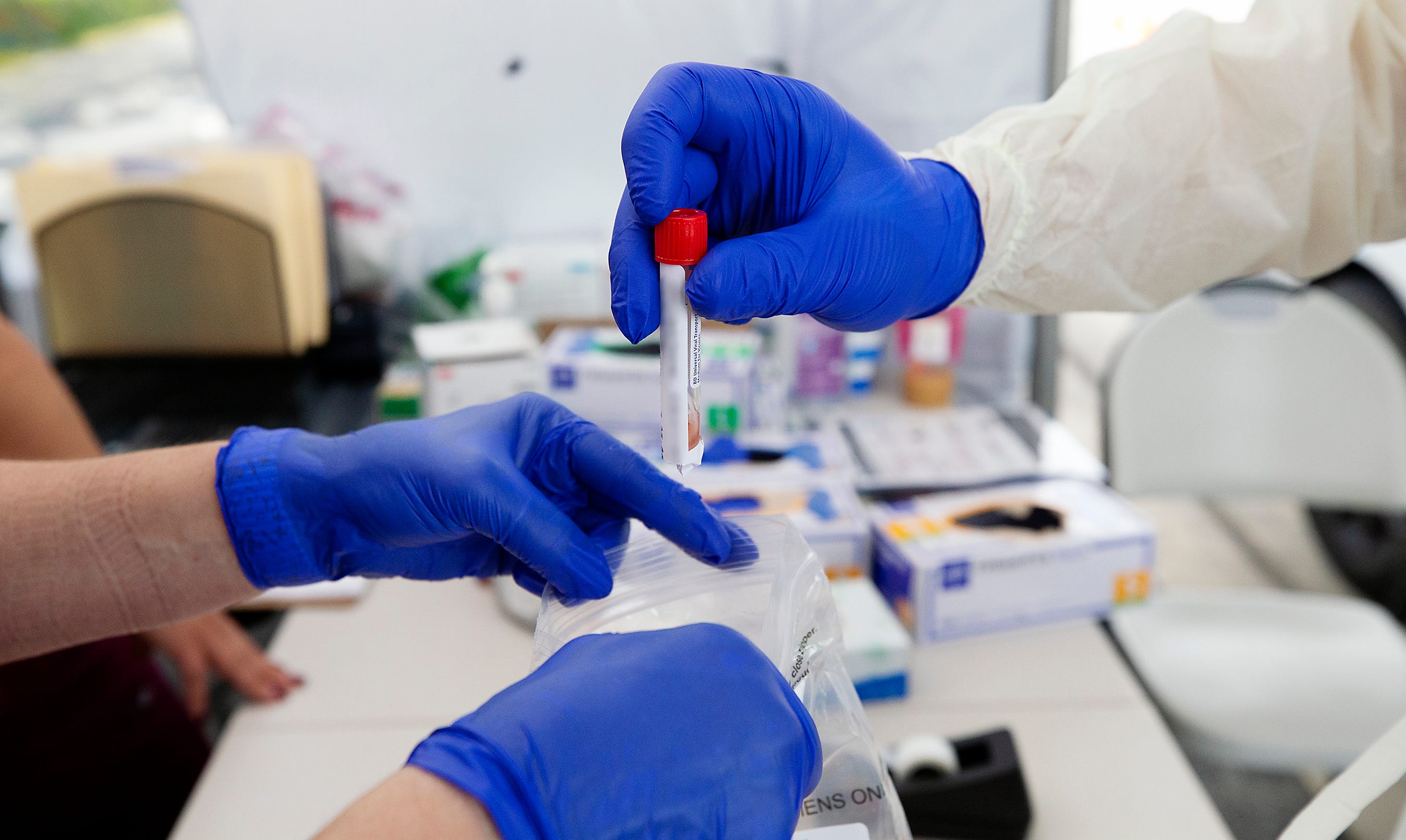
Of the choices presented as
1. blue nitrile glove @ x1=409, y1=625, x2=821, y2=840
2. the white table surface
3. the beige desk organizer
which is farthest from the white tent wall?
blue nitrile glove @ x1=409, y1=625, x2=821, y2=840

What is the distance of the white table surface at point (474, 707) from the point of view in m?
0.92

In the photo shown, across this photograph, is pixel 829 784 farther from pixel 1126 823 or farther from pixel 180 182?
pixel 180 182

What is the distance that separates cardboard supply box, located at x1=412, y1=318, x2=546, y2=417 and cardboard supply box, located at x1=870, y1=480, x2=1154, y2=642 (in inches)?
25.4

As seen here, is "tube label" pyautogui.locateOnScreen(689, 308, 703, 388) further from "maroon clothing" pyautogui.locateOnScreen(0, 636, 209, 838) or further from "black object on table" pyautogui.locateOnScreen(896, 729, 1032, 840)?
"maroon clothing" pyautogui.locateOnScreen(0, 636, 209, 838)

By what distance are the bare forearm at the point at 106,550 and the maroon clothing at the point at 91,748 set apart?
61 centimetres

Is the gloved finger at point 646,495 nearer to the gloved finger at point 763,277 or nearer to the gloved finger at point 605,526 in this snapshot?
the gloved finger at point 605,526

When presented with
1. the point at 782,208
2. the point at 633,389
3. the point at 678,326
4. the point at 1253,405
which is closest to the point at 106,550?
Result: the point at 678,326

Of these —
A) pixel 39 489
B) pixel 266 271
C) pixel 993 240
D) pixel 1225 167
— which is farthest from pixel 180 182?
pixel 1225 167

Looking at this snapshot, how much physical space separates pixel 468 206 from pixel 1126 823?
1.77 metres

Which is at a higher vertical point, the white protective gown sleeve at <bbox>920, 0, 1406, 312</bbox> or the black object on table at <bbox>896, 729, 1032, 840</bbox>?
the white protective gown sleeve at <bbox>920, 0, 1406, 312</bbox>

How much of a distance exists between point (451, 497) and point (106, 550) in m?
0.29

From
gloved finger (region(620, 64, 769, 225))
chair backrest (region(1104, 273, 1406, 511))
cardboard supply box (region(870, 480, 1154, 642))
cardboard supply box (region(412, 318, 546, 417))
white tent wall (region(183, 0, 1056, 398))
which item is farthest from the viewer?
white tent wall (region(183, 0, 1056, 398))

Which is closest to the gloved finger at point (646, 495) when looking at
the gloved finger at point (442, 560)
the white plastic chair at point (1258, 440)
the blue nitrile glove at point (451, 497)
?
the blue nitrile glove at point (451, 497)

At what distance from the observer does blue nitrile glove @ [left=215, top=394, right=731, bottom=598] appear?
692mm
